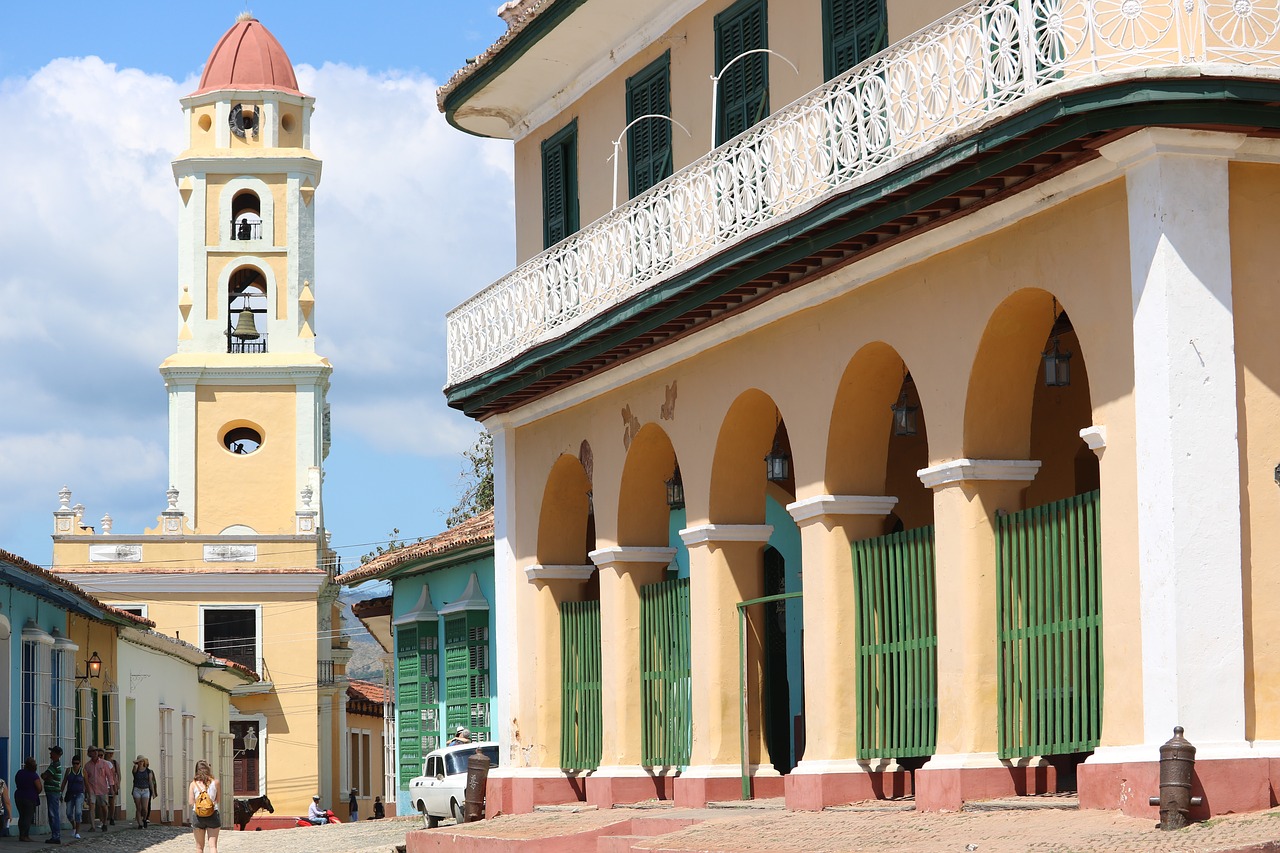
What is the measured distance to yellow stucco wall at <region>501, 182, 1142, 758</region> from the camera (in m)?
11.6

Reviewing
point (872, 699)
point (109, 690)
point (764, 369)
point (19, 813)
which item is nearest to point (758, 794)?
point (872, 699)

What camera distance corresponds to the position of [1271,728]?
1122 centimetres

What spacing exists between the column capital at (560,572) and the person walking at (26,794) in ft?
25.6

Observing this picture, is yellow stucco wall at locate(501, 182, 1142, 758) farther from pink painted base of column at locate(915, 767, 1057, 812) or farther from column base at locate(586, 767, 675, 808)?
column base at locate(586, 767, 675, 808)

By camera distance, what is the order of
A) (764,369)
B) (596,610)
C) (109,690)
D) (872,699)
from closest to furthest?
(872,699) < (764,369) < (596,610) < (109,690)

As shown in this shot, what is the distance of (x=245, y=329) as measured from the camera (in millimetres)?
53375

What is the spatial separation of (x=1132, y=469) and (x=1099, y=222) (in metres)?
1.37

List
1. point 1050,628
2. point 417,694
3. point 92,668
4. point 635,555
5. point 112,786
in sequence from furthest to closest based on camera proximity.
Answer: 1. point 112,786
2. point 92,668
3. point 417,694
4. point 635,555
5. point 1050,628

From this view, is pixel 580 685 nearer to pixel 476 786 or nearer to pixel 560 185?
pixel 476 786

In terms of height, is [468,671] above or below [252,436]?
below

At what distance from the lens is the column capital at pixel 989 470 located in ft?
43.0

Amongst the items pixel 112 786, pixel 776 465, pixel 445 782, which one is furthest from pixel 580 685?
pixel 112 786

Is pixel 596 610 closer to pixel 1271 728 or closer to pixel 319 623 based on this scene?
pixel 1271 728

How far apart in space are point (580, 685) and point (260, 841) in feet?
28.7
